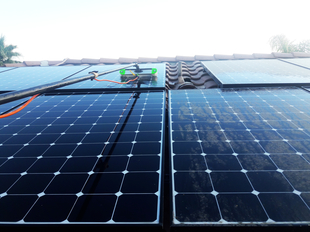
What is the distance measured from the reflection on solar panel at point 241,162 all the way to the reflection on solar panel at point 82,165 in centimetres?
92

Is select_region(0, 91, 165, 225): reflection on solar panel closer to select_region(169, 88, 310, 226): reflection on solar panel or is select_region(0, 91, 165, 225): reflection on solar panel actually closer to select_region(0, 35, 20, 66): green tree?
select_region(169, 88, 310, 226): reflection on solar panel

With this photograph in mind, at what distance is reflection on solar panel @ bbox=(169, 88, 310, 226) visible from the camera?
4035mm

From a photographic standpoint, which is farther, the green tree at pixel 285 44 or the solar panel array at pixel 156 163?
the green tree at pixel 285 44

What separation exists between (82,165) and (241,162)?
5.37 meters

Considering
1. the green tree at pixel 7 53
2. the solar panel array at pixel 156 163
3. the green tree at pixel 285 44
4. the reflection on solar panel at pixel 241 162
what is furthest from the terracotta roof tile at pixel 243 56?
the green tree at pixel 285 44

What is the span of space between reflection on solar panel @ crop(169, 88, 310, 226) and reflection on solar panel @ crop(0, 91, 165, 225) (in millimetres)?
919

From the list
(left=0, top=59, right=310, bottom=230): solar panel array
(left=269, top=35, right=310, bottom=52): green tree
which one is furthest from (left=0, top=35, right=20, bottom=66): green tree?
(left=269, top=35, right=310, bottom=52): green tree

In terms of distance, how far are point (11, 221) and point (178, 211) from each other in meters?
4.14

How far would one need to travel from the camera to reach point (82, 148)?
6332 millimetres

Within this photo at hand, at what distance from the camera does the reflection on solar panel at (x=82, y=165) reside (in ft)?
13.6

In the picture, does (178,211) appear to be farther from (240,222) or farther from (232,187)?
(232,187)

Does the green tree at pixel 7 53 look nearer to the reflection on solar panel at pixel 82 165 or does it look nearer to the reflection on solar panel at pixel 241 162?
the reflection on solar panel at pixel 82 165

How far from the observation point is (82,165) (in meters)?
5.54
